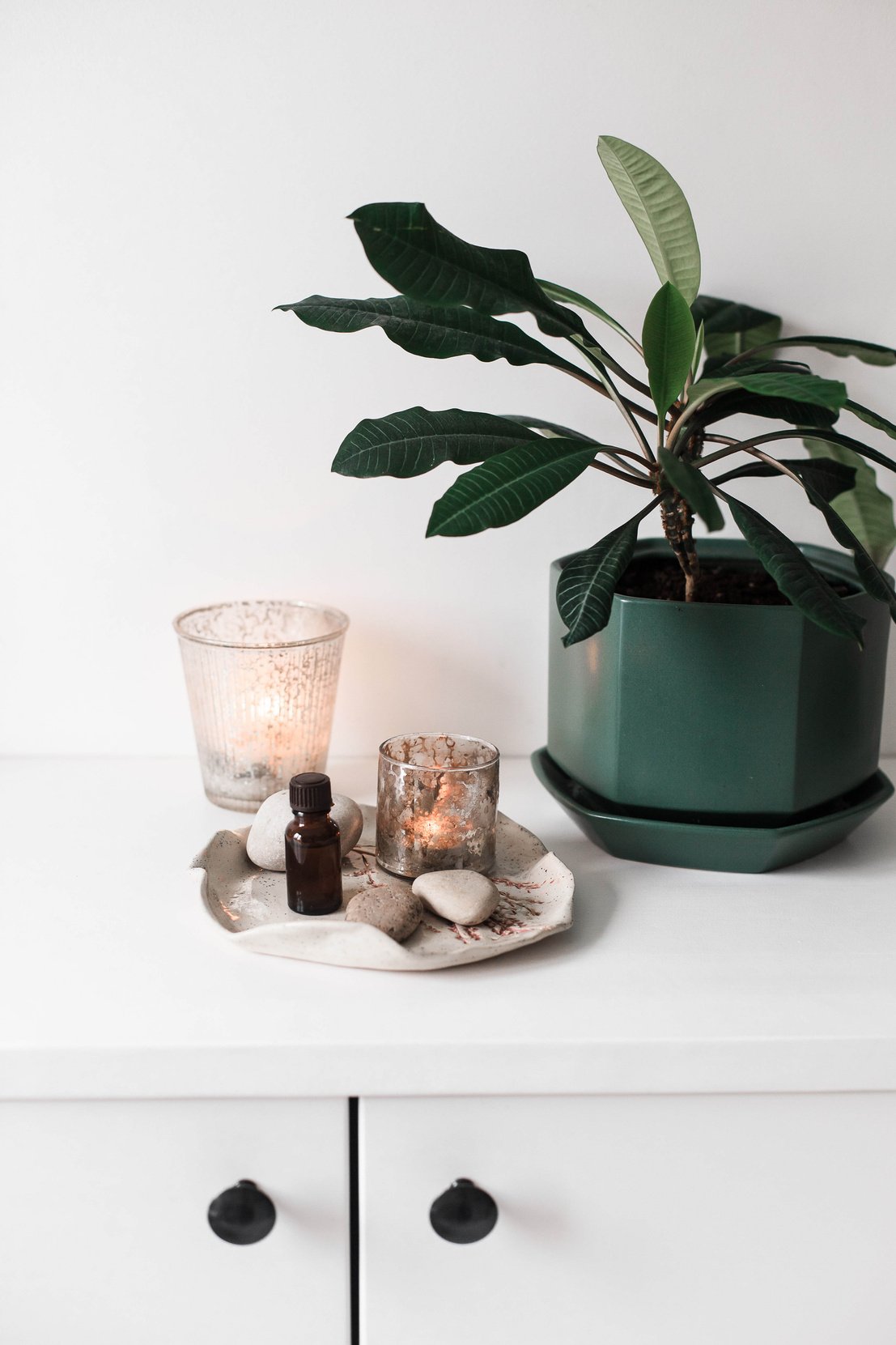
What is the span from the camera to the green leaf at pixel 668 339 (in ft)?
2.19

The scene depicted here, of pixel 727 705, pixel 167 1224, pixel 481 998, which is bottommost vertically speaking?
pixel 167 1224

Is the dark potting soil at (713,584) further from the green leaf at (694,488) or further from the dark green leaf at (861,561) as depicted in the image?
the green leaf at (694,488)

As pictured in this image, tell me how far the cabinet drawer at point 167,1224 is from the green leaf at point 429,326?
0.49 meters

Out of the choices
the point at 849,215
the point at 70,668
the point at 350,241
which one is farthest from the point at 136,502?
the point at 849,215

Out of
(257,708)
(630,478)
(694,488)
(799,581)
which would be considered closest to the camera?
(694,488)

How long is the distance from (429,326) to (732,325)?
0.38 metres

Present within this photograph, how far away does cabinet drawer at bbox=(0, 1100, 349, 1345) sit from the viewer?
602 millimetres

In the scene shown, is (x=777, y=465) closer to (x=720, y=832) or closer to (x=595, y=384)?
(x=595, y=384)

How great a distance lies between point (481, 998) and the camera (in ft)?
2.09

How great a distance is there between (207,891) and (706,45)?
0.85 metres

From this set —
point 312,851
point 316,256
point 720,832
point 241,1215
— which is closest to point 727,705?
point 720,832

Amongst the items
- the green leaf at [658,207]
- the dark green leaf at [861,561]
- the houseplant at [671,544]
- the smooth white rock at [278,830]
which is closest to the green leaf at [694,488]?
the houseplant at [671,544]

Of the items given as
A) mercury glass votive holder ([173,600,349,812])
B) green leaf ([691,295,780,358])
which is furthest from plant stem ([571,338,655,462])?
mercury glass votive holder ([173,600,349,812])

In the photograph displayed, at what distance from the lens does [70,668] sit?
1.05 m
